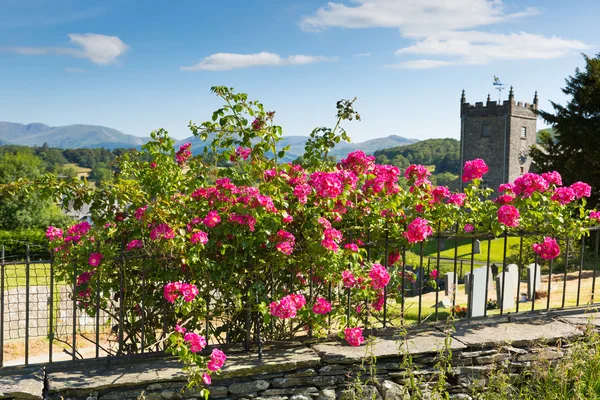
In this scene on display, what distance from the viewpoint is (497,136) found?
47.3m

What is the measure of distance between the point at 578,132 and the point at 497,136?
2636 cm

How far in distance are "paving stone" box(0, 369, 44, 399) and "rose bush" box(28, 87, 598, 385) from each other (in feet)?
2.14

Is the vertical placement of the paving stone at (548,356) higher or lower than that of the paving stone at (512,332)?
lower

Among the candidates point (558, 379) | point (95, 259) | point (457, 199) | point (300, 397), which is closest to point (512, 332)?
point (558, 379)

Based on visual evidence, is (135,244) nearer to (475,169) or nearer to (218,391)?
(218,391)

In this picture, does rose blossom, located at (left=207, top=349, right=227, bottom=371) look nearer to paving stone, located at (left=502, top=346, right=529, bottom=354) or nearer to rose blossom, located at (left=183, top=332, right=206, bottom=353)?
rose blossom, located at (left=183, top=332, right=206, bottom=353)

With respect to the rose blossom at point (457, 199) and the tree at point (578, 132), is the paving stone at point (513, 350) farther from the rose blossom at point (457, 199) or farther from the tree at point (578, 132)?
the tree at point (578, 132)

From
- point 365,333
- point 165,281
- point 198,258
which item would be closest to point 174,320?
point 165,281

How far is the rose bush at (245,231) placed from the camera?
405 cm

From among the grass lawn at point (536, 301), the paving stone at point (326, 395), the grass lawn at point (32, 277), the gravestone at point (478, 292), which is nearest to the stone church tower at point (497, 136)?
the grass lawn at point (536, 301)

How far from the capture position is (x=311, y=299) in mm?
4438

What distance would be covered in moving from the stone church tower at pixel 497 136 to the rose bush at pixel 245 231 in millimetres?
44588

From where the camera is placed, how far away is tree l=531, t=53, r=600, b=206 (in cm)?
2086

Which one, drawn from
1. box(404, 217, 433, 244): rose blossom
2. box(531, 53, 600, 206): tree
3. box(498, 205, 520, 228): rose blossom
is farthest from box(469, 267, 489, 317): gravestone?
box(531, 53, 600, 206): tree
